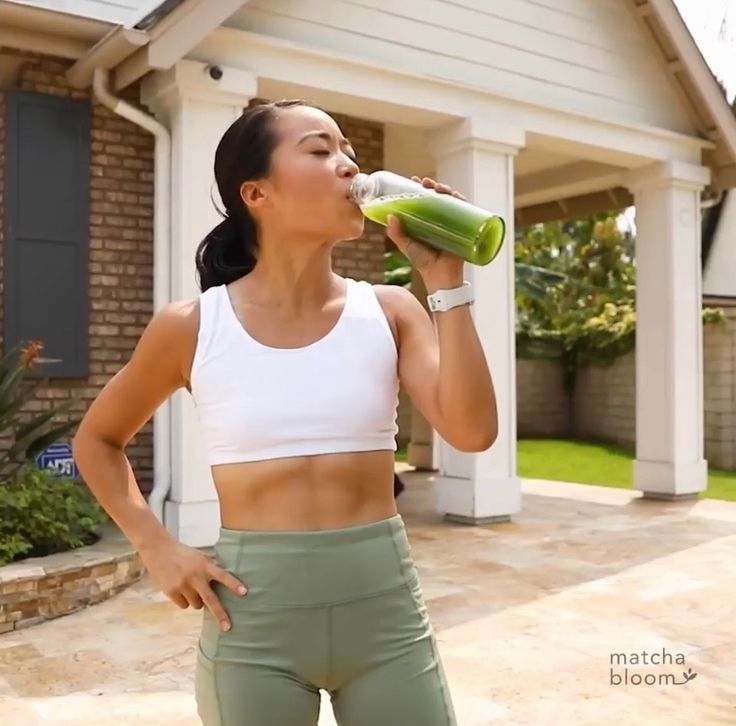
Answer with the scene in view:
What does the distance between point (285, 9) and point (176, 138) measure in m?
1.24

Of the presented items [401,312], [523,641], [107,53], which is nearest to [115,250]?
[107,53]

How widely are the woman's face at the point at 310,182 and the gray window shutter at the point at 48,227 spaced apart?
496cm

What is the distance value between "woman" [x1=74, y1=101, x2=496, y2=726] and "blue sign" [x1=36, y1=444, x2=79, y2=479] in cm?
475

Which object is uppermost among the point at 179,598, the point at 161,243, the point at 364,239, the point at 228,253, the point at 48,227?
the point at 364,239

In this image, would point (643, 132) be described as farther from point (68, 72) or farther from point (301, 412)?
point (301, 412)

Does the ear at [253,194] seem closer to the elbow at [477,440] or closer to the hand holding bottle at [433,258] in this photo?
the hand holding bottle at [433,258]

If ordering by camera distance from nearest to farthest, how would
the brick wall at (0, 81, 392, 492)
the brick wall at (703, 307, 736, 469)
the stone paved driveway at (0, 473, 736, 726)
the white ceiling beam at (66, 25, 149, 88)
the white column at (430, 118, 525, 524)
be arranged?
1. the stone paved driveway at (0, 473, 736, 726)
2. the white ceiling beam at (66, 25, 149, 88)
3. the brick wall at (0, 81, 392, 492)
4. the white column at (430, 118, 525, 524)
5. the brick wall at (703, 307, 736, 469)

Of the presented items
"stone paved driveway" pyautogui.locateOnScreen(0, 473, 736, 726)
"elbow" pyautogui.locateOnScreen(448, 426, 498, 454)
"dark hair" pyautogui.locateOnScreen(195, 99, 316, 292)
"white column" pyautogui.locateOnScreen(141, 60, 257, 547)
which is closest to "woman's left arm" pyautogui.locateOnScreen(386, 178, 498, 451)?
"elbow" pyautogui.locateOnScreen(448, 426, 498, 454)

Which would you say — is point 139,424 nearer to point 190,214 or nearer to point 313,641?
point 313,641

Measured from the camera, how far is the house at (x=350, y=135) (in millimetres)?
5961

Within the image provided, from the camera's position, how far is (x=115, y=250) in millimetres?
6496

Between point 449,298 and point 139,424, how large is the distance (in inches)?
22.4

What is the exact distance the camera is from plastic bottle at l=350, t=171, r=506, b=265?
1.40 m

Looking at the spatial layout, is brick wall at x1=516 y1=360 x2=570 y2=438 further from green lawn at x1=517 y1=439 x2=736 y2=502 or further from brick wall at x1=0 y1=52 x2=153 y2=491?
brick wall at x1=0 y1=52 x2=153 y2=491
